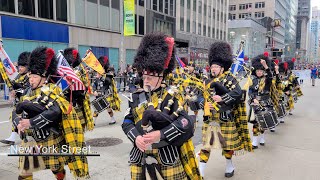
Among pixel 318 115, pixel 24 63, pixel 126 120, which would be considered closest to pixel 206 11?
pixel 318 115

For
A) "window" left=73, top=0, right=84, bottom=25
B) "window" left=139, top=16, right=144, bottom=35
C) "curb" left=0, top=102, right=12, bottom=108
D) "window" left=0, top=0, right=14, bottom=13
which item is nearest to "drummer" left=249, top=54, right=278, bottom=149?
"curb" left=0, top=102, right=12, bottom=108

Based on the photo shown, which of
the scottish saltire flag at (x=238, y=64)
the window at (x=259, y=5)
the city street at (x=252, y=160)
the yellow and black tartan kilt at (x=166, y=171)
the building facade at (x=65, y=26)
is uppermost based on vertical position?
the window at (x=259, y=5)

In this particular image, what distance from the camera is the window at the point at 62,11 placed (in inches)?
842

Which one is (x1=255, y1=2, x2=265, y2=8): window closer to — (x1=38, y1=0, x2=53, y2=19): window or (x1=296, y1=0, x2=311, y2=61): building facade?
(x1=38, y1=0, x2=53, y2=19): window

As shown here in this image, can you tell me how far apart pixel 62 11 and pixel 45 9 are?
1.43 meters

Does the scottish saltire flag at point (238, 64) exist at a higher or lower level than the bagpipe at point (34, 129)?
higher

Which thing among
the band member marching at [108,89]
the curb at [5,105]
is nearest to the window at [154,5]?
the curb at [5,105]

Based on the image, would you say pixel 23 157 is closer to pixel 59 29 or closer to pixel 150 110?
pixel 150 110

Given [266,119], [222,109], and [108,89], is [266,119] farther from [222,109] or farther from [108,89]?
[108,89]

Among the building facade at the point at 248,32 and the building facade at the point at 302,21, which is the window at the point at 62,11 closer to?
the building facade at the point at 248,32

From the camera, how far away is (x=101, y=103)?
9.23 m

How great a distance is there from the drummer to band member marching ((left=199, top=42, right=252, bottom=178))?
77.8 inches

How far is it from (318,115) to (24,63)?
1063 cm

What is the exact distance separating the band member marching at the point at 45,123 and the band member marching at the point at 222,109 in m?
2.10
